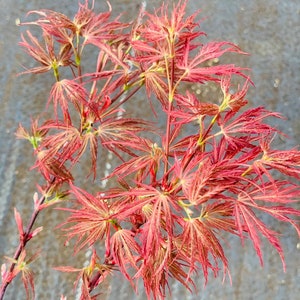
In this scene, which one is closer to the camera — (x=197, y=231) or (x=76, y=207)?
(x=197, y=231)

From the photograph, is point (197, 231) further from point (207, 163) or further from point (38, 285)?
point (38, 285)

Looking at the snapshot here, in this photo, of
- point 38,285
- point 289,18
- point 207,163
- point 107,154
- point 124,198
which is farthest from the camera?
point 289,18

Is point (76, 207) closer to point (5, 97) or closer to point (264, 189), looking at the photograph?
point (5, 97)

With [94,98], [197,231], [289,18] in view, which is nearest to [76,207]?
[94,98]

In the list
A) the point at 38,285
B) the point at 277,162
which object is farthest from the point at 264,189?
the point at 38,285

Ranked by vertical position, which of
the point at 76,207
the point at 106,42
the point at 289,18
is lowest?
the point at 76,207

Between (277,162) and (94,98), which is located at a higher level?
(94,98)

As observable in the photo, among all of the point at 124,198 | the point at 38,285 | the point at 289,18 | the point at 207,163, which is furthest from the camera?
the point at 289,18

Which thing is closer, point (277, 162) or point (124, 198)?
point (277, 162)

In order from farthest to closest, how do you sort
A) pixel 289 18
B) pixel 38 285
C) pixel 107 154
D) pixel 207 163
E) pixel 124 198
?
pixel 289 18
pixel 107 154
pixel 38 285
pixel 124 198
pixel 207 163
